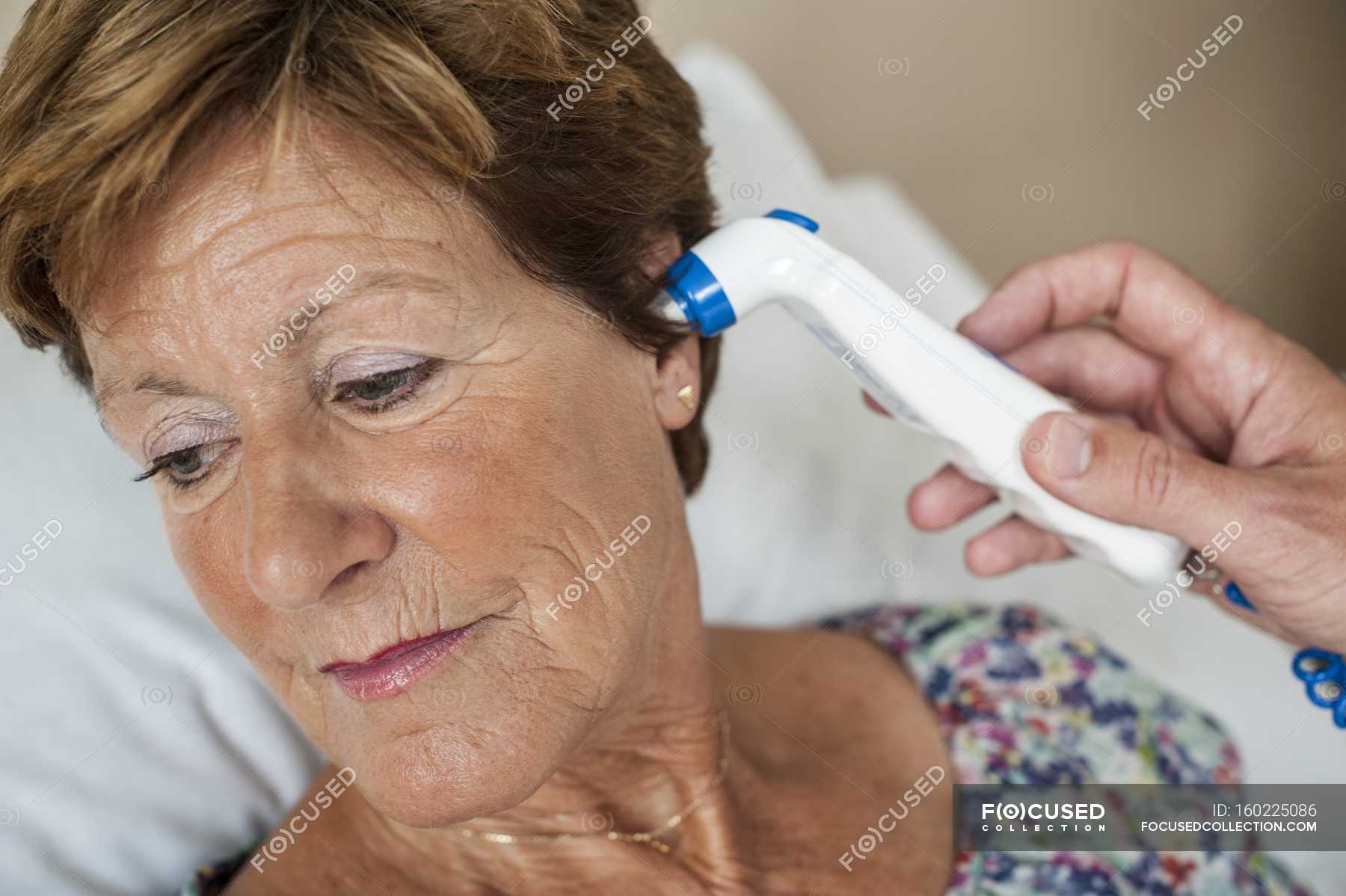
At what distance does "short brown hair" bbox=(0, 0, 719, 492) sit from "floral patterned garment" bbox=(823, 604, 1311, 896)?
843 mm

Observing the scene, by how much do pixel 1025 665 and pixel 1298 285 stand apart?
1.54 metres

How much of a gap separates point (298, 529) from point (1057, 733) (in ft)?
3.77

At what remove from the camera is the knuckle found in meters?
1.18

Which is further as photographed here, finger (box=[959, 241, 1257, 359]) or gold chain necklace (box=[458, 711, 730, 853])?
finger (box=[959, 241, 1257, 359])

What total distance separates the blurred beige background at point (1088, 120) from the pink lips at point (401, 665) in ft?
5.15

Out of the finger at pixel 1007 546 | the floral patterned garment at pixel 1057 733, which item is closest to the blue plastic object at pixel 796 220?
the finger at pixel 1007 546

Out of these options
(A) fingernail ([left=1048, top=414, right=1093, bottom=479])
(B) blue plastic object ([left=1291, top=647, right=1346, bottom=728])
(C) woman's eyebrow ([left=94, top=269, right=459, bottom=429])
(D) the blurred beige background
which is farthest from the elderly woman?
(D) the blurred beige background

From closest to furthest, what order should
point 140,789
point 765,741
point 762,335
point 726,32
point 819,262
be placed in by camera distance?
1. point 819,262
2. point 140,789
3. point 765,741
4. point 762,335
5. point 726,32

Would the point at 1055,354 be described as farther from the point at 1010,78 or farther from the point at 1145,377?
the point at 1010,78

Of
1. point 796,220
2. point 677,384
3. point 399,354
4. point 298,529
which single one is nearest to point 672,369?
point 677,384

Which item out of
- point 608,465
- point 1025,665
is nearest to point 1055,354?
point 1025,665

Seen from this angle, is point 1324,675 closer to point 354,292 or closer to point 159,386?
→ point 354,292

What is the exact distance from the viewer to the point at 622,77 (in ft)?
3.72

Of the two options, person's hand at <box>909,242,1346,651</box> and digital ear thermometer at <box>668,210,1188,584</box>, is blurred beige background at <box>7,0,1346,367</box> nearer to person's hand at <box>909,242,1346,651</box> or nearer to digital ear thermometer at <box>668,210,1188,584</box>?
person's hand at <box>909,242,1346,651</box>
